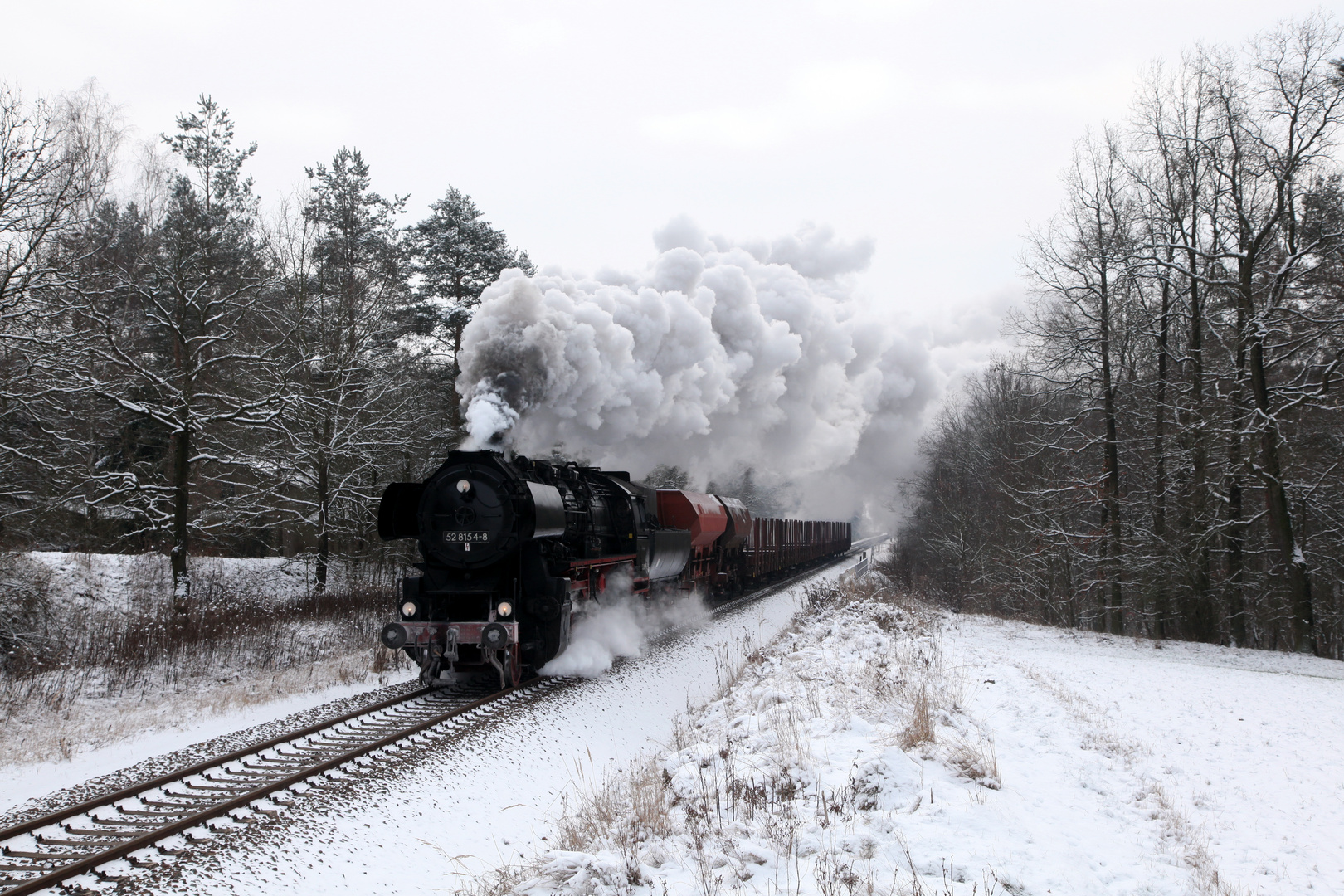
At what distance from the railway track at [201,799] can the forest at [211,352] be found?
742cm

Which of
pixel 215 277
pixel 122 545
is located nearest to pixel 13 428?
pixel 215 277

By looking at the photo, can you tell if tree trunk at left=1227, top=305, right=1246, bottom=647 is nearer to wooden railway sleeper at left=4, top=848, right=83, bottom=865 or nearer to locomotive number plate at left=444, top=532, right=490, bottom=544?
locomotive number plate at left=444, top=532, right=490, bottom=544

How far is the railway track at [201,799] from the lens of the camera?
4449 millimetres

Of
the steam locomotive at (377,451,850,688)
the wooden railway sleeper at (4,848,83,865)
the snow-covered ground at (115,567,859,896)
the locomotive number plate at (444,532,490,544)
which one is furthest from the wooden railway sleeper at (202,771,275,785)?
the locomotive number plate at (444,532,490,544)

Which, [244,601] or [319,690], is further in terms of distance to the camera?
[244,601]

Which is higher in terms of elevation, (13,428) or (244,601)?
(13,428)

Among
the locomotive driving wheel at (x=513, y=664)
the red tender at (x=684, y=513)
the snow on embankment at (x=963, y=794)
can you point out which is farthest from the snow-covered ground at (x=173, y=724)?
the red tender at (x=684, y=513)

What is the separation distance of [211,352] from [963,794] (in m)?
16.8

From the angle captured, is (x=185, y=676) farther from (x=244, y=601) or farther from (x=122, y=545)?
(x=122, y=545)

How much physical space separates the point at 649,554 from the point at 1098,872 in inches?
377

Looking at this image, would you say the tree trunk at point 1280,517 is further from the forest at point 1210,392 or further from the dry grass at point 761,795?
the dry grass at point 761,795

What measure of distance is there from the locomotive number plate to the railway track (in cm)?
201

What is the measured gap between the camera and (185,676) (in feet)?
33.4

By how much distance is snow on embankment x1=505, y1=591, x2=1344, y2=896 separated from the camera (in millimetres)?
3998
